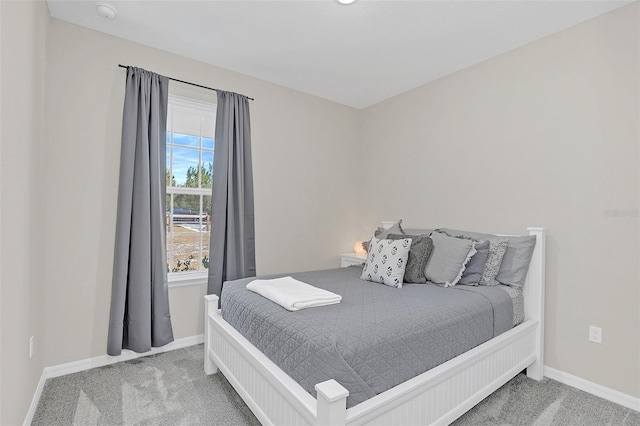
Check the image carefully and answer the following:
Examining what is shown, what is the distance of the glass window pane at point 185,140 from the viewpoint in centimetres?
313

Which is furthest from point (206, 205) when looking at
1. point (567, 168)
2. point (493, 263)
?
point (567, 168)

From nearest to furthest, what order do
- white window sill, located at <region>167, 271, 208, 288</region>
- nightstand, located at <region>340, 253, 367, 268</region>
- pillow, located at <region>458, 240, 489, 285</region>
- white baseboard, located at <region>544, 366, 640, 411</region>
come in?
white baseboard, located at <region>544, 366, 640, 411</region> < pillow, located at <region>458, 240, 489, 285</region> < white window sill, located at <region>167, 271, 208, 288</region> < nightstand, located at <region>340, 253, 367, 268</region>

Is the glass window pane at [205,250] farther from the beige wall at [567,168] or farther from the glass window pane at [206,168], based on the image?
the beige wall at [567,168]

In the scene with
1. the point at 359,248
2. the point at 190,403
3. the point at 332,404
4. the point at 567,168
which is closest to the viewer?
the point at 332,404

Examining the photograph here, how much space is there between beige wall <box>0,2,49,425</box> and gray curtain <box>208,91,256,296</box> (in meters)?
1.24

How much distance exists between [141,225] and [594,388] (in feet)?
11.4

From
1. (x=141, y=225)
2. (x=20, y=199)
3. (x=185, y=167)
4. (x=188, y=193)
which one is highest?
(x=185, y=167)

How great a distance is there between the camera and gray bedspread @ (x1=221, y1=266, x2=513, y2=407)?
4.68 feet

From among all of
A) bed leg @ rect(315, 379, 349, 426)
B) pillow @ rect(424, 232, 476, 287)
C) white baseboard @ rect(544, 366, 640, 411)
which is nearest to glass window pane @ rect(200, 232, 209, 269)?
pillow @ rect(424, 232, 476, 287)

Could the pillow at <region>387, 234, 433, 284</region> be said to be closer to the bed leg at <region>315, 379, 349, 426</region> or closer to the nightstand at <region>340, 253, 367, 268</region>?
the nightstand at <region>340, 253, 367, 268</region>

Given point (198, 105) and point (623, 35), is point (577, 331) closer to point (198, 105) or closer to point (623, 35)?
point (623, 35)

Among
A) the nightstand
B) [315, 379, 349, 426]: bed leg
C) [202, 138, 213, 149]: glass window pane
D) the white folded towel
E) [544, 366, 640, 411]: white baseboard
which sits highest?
[202, 138, 213, 149]: glass window pane

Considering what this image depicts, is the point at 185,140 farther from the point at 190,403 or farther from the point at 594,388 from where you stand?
the point at 594,388

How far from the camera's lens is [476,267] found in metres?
2.52
